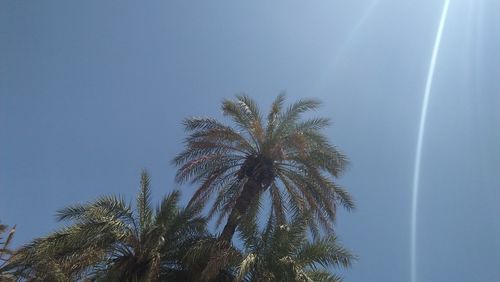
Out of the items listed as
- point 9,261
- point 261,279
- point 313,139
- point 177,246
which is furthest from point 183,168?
point 9,261

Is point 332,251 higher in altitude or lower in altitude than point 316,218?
lower

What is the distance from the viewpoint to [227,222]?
750 inches

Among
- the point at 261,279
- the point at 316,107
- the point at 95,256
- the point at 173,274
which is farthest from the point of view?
the point at 316,107

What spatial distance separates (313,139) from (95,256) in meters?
9.31

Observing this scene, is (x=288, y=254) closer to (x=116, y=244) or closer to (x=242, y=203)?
(x=242, y=203)

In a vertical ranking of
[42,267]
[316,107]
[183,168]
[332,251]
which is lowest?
[42,267]

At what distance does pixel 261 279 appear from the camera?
15461mm

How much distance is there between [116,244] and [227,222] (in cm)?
403

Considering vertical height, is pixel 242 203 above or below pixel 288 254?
above

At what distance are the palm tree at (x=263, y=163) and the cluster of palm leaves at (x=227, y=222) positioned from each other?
41mm

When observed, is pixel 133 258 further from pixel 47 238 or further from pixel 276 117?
pixel 276 117

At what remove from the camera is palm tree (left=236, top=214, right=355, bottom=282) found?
1555cm

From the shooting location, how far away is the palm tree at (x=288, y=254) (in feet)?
51.0

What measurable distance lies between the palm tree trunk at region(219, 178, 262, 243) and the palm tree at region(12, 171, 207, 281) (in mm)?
971
